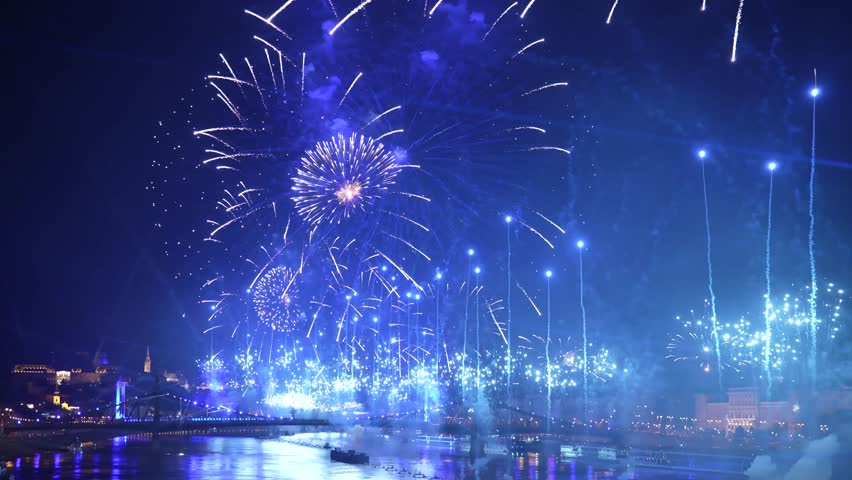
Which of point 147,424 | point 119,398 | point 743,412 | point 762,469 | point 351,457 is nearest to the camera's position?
point 762,469

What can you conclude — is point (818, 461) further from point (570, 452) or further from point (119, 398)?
point (119, 398)

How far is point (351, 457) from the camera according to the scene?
66.9m

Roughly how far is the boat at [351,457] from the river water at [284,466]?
883 millimetres

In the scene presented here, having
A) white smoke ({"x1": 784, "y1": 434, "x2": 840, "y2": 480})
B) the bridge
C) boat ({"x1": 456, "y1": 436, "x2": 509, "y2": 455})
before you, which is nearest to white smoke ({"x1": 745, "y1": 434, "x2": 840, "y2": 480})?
white smoke ({"x1": 784, "y1": 434, "x2": 840, "y2": 480})

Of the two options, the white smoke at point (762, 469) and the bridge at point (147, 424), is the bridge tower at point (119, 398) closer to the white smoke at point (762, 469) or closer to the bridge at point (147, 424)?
the bridge at point (147, 424)

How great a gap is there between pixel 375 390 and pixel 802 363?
70.6 m

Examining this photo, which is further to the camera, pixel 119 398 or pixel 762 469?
pixel 119 398

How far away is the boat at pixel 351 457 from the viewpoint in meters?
66.1

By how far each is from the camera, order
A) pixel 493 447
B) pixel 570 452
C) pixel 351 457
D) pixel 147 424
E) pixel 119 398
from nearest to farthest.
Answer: pixel 351 457, pixel 570 452, pixel 493 447, pixel 147 424, pixel 119 398

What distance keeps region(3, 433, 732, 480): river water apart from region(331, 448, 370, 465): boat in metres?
0.88

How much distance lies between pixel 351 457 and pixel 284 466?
6035 millimetres

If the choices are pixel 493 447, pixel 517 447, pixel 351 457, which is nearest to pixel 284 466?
pixel 351 457

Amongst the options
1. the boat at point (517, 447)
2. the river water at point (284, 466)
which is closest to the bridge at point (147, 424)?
the river water at point (284, 466)

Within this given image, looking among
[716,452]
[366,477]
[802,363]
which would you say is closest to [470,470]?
[366,477]
